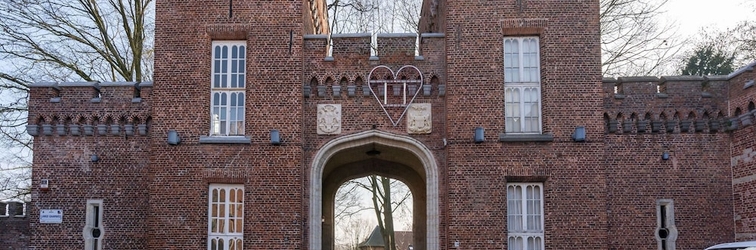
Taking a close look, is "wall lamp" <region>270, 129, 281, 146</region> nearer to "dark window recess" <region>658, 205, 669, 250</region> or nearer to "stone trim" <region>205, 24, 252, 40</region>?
"stone trim" <region>205, 24, 252, 40</region>

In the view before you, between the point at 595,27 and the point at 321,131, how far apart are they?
664 cm

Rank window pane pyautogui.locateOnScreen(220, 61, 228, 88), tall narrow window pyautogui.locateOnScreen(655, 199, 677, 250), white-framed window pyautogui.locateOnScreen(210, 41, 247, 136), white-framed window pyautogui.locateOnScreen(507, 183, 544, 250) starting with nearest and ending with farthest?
white-framed window pyautogui.locateOnScreen(507, 183, 544, 250) → white-framed window pyautogui.locateOnScreen(210, 41, 247, 136) → window pane pyautogui.locateOnScreen(220, 61, 228, 88) → tall narrow window pyautogui.locateOnScreen(655, 199, 677, 250)

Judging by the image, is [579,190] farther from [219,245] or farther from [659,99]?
[219,245]

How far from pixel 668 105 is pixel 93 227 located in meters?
14.1

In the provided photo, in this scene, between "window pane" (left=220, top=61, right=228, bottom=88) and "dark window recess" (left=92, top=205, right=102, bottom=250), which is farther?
"dark window recess" (left=92, top=205, right=102, bottom=250)

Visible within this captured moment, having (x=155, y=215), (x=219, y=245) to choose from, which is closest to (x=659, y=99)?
(x=219, y=245)

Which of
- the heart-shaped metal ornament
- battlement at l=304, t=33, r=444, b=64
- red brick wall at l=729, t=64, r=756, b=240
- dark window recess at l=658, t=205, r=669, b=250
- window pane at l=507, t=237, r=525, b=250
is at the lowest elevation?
window pane at l=507, t=237, r=525, b=250

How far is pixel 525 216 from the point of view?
17328 millimetres

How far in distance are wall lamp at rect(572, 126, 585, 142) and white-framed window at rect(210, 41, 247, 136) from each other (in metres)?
7.45

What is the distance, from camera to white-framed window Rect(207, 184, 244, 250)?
17.5 m

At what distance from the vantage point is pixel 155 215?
1750cm

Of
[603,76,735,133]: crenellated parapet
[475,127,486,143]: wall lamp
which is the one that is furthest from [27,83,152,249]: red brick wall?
[603,76,735,133]: crenellated parapet

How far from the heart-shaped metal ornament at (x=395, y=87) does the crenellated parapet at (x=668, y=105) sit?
4598 mm

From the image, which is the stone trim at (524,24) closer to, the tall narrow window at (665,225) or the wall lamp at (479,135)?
the wall lamp at (479,135)
